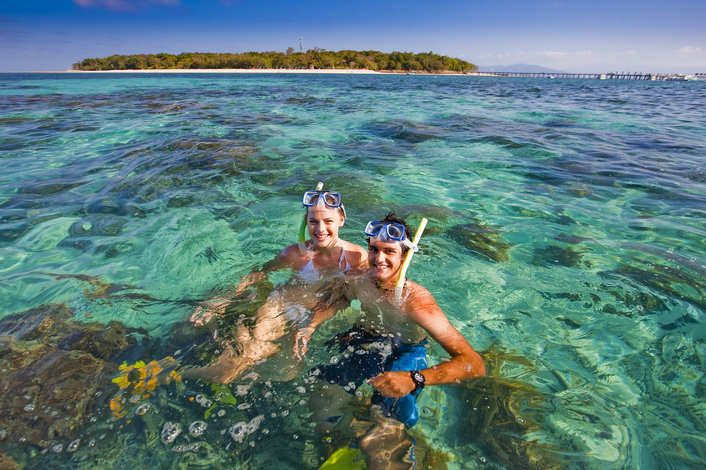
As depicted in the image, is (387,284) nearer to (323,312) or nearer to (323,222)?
(323,312)

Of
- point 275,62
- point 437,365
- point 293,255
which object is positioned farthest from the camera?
point 275,62

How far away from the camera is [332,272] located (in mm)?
3857

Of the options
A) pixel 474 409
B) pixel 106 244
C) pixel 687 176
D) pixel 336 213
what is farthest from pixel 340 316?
pixel 687 176

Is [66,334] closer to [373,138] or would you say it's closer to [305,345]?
[305,345]

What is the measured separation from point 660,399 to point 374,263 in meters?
2.38

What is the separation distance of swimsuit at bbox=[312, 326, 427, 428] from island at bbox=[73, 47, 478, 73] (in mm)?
116610

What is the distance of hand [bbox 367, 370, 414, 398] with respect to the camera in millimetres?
2385

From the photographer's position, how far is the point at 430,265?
183 inches

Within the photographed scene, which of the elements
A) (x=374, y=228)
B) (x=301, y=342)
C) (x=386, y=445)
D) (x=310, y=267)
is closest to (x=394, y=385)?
(x=386, y=445)

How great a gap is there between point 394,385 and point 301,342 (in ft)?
3.39

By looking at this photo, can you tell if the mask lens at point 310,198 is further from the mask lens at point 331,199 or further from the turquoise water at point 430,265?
the turquoise water at point 430,265

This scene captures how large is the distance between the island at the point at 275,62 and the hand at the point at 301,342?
4578 inches

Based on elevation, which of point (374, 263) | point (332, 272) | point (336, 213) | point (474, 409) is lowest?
point (474, 409)

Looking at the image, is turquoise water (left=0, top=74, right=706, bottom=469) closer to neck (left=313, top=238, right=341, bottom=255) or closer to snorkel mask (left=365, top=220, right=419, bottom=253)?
neck (left=313, top=238, right=341, bottom=255)
